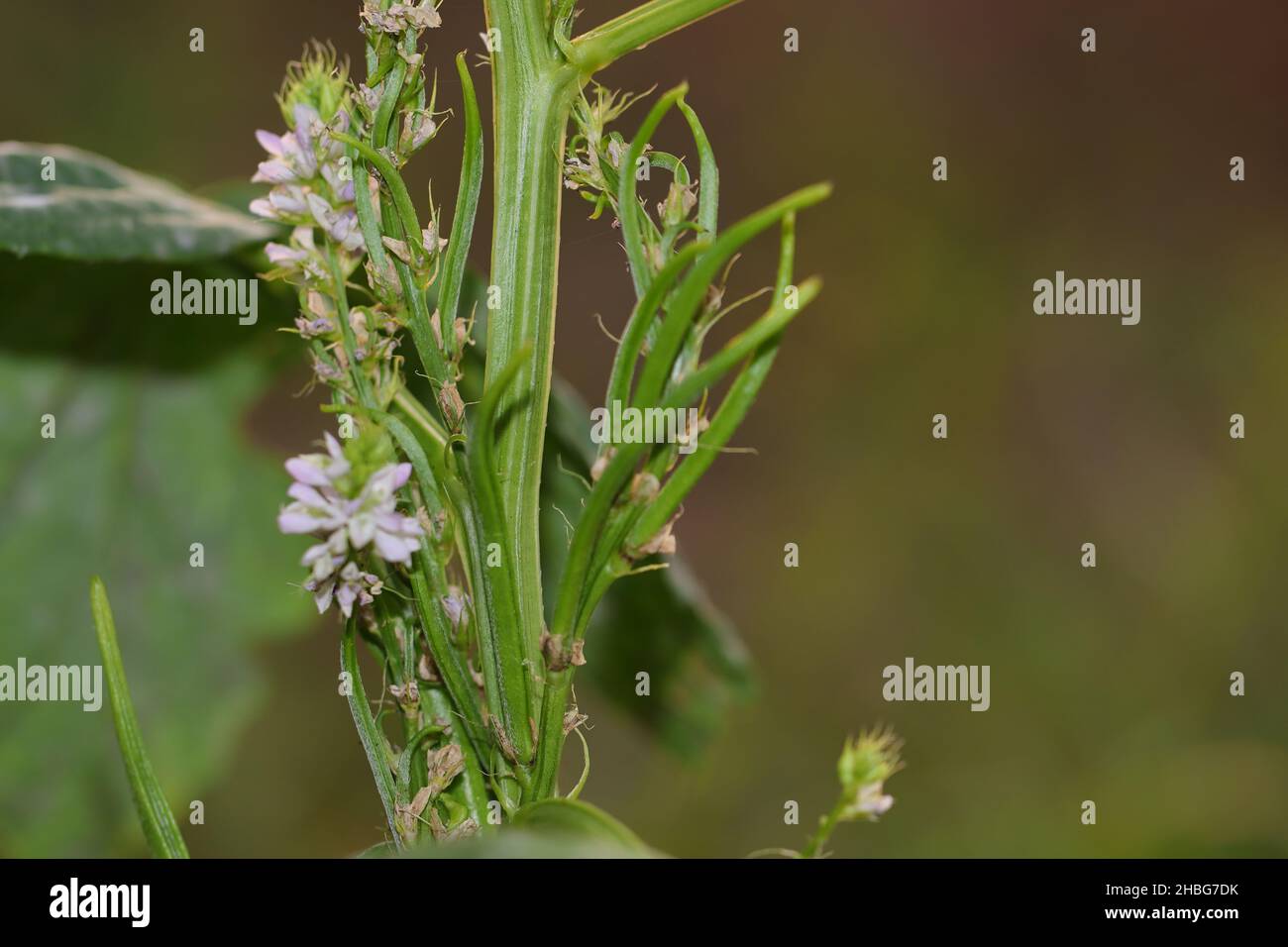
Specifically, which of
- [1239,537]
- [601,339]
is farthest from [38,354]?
[1239,537]

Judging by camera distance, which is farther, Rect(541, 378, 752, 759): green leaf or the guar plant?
Rect(541, 378, 752, 759): green leaf

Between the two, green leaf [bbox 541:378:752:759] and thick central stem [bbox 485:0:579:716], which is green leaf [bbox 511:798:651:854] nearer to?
thick central stem [bbox 485:0:579:716]

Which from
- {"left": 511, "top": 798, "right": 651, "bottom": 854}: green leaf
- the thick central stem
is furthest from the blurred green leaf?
the thick central stem

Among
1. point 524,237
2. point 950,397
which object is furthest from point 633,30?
point 950,397

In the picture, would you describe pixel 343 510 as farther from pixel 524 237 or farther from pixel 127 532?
pixel 127 532

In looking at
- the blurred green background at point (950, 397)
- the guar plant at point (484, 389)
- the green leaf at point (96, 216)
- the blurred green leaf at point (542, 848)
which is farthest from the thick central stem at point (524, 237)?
the blurred green background at point (950, 397)
